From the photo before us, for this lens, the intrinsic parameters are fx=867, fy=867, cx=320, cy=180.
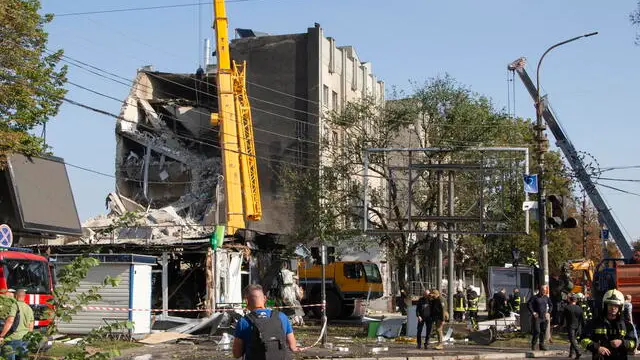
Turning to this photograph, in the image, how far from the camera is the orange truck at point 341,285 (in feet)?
131

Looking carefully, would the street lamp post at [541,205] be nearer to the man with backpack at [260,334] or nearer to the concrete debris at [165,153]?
the man with backpack at [260,334]

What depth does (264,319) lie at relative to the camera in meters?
7.59

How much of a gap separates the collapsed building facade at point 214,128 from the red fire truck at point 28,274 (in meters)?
21.6

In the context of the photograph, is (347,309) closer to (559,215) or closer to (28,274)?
(559,215)

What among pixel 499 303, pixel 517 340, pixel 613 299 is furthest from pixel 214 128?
pixel 613 299

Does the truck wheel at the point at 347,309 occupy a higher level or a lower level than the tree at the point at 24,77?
lower

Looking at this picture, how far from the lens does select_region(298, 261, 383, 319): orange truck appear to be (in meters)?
39.8

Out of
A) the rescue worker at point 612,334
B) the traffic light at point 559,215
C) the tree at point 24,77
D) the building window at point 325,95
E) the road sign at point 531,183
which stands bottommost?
the rescue worker at point 612,334

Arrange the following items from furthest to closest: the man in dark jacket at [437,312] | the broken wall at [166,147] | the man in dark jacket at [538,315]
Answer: the broken wall at [166,147] → the man in dark jacket at [437,312] → the man in dark jacket at [538,315]

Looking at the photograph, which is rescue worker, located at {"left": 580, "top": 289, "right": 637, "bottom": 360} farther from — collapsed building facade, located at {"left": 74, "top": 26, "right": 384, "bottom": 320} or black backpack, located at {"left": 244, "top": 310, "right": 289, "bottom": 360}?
collapsed building facade, located at {"left": 74, "top": 26, "right": 384, "bottom": 320}

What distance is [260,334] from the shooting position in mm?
7492

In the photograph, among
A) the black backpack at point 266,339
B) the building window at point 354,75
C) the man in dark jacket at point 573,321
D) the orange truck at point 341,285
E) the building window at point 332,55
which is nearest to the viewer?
the black backpack at point 266,339

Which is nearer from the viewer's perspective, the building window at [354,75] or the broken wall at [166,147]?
the broken wall at [166,147]

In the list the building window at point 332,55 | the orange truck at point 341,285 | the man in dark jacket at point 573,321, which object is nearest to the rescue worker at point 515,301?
the orange truck at point 341,285
